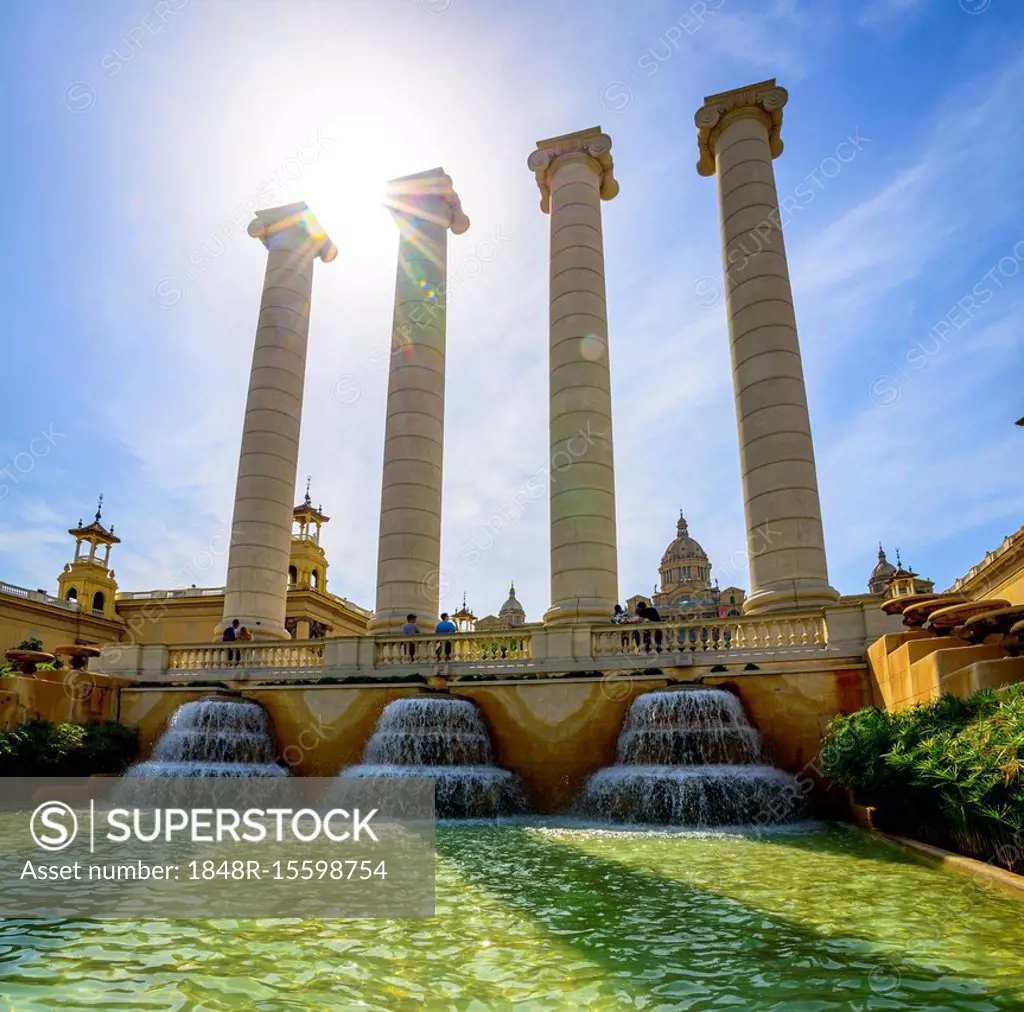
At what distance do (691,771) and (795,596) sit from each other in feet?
28.1

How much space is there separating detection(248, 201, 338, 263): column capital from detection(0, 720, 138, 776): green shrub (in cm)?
2298

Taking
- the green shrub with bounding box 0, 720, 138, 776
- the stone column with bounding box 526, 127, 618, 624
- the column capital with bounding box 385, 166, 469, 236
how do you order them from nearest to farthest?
the green shrub with bounding box 0, 720, 138, 776 < the stone column with bounding box 526, 127, 618, 624 < the column capital with bounding box 385, 166, 469, 236

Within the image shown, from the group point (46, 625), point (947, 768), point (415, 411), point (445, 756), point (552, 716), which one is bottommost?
point (947, 768)

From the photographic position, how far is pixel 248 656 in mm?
25344

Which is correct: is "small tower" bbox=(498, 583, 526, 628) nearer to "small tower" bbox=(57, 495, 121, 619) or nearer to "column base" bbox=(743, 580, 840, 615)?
"small tower" bbox=(57, 495, 121, 619)

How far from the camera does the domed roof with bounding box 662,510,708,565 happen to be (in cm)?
12056

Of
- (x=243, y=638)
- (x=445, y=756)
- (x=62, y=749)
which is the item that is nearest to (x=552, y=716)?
(x=445, y=756)

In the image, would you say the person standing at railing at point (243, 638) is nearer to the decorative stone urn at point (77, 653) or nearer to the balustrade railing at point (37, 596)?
the decorative stone urn at point (77, 653)

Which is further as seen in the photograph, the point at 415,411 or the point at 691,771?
the point at 415,411

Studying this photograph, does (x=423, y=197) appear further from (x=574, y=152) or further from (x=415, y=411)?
(x=415, y=411)

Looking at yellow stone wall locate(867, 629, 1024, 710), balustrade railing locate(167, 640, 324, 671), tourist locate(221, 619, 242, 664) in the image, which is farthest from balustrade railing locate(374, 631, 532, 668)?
yellow stone wall locate(867, 629, 1024, 710)

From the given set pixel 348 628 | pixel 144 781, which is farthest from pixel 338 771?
pixel 348 628

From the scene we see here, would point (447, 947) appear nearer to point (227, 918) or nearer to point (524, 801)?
point (227, 918)

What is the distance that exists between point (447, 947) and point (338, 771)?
15.0 m
